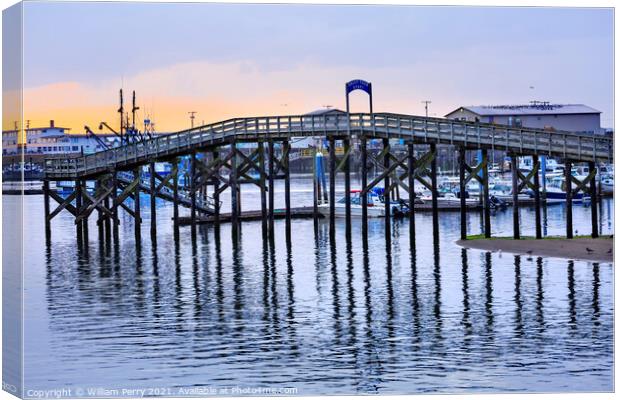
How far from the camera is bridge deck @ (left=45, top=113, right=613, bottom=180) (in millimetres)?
57188

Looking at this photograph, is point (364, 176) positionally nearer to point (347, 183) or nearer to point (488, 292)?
point (347, 183)

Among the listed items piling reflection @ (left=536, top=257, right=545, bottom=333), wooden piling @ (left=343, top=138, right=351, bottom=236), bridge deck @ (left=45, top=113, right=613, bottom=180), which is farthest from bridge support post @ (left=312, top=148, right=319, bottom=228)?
piling reflection @ (left=536, top=257, right=545, bottom=333)

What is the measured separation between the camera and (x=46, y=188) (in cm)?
7281

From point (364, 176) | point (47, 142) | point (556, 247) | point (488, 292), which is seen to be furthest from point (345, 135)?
point (47, 142)

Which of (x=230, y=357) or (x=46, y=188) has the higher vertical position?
(x=46, y=188)

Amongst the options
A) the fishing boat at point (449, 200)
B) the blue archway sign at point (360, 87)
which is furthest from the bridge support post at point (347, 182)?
the fishing boat at point (449, 200)

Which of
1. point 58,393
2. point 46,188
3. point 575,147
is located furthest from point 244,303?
point 46,188

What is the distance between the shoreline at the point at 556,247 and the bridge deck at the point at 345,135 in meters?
3.53

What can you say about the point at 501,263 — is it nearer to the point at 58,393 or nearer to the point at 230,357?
the point at 230,357

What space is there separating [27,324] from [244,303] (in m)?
7.28

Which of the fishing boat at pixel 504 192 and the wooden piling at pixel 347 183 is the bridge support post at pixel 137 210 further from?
the fishing boat at pixel 504 192

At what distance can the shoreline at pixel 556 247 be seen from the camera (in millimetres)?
53206

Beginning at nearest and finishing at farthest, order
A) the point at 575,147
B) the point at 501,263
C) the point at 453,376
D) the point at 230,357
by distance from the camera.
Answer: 1. the point at 453,376
2. the point at 230,357
3. the point at 501,263
4. the point at 575,147

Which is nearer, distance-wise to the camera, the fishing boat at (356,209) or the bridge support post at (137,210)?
the bridge support post at (137,210)
